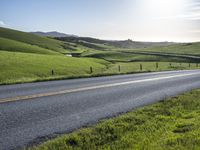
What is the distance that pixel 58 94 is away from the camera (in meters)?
13.2

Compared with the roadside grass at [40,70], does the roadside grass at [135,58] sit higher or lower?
lower

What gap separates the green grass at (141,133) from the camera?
21.9 feet

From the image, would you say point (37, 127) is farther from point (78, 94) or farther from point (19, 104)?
point (78, 94)

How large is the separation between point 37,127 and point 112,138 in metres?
2.03

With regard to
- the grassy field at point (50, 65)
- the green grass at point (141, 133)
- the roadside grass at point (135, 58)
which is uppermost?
the green grass at point (141, 133)

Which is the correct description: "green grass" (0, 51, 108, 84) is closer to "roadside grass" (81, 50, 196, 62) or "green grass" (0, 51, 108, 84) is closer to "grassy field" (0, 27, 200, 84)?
"grassy field" (0, 27, 200, 84)

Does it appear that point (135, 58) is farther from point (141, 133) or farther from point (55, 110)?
point (141, 133)

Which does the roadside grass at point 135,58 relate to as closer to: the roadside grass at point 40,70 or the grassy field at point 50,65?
the grassy field at point 50,65

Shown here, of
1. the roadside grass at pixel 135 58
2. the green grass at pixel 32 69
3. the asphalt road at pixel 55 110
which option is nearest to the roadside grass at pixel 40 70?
the green grass at pixel 32 69

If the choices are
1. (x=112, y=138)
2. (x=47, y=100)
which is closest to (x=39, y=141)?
(x=112, y=138)

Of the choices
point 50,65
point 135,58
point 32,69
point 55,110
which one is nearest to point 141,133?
point 55,110

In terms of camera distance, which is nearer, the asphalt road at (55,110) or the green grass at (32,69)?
the asphalt road at (55,110)

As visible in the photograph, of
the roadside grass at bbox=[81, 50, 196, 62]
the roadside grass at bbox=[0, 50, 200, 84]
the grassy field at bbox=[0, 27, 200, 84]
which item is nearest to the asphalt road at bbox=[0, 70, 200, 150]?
the grassy field at bbox=[0, 27, 200, 84]

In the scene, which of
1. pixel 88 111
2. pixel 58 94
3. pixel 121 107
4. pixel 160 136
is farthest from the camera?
pixel 58 94
